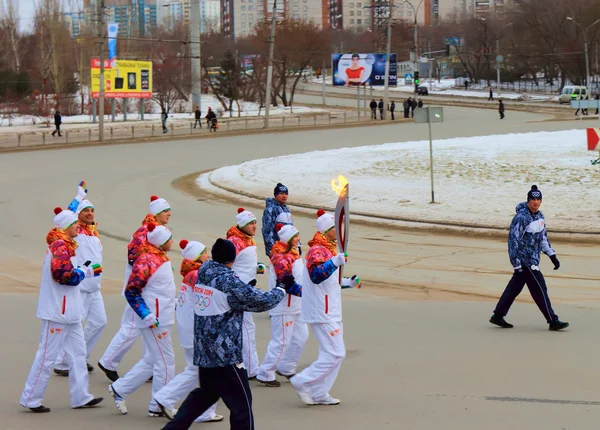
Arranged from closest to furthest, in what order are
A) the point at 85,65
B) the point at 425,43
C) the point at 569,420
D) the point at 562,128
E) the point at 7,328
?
1. the point at 569,420
2. the point at 7,328
3. the point at 562,128
4. the point at 85,65
5. the point at 425,43

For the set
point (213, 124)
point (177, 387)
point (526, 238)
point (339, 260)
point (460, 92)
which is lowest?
point (177, 387)

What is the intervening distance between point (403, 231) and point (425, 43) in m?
139

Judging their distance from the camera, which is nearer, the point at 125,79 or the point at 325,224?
the point at 325,224

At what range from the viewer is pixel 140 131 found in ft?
194

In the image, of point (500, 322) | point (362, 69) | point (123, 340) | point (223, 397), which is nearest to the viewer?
point (223, 397)

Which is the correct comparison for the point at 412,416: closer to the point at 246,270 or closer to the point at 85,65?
the point at 246,270

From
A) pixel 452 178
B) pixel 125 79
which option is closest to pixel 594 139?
pixel 452 178

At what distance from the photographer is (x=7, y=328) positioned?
12.4 metres

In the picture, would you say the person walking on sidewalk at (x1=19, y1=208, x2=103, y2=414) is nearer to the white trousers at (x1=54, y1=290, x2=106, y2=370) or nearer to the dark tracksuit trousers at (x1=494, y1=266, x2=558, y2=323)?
the white trousers at (x1=54, y1=290, x2=106, y2=370)

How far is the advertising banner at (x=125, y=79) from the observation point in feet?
220

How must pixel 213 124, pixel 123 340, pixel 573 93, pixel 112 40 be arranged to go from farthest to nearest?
1. pixel 573 93
2. pixel 112 40
3. pixel 213 124
4. pixel 123 340

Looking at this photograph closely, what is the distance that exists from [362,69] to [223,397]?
69.7m

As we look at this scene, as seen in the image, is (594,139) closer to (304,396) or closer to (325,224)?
(325,224)

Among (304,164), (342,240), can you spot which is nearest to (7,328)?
(342,240)
